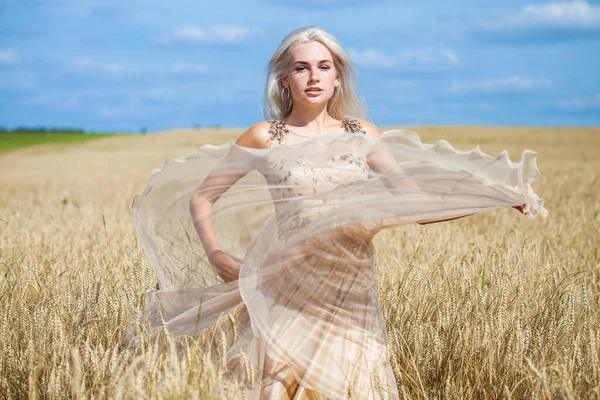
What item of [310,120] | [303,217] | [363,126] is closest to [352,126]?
[363,126]

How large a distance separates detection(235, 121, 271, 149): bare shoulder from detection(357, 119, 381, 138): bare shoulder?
430 mm

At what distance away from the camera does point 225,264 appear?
2.68 m

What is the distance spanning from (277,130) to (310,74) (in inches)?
10.7

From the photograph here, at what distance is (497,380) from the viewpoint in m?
2.72

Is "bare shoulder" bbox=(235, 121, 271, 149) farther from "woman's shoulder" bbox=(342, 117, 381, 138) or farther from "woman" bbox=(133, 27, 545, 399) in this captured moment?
"woman's shoulder" bbox=(342, 117, 381, 138)

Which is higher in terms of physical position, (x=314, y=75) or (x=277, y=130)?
(x=314, y=75)

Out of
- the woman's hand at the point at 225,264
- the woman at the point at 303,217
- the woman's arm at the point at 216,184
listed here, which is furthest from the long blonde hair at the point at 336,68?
the woman's hand at the point at 225,264

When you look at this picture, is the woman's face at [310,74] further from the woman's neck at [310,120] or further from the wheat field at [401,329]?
the wheat field at [401,329]

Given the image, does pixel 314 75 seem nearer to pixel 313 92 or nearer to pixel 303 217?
pixel 313 92

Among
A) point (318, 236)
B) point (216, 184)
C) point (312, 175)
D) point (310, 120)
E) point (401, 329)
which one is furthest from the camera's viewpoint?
point (401, 329)

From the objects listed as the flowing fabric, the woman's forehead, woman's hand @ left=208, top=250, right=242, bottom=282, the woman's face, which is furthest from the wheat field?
the woman's forehead

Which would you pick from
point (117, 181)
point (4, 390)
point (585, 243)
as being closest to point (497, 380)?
point (4, 390)

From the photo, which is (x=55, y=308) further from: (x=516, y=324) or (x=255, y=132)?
(x=516, y=324)

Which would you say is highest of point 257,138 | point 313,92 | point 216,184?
point 313,92
